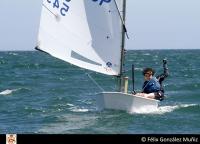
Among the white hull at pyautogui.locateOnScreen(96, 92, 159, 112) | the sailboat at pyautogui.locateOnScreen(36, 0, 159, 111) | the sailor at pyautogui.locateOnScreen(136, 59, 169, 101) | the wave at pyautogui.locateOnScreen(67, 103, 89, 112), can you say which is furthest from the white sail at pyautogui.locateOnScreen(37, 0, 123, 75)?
the wave at pyautogui.locateOnScreen(67, 103, 89, 112)

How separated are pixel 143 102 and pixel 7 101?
942cm

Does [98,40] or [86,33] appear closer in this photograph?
[86,33]

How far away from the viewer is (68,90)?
36000 millimetres

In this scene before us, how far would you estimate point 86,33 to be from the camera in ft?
70.8

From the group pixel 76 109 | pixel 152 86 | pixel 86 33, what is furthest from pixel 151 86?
pixel 76 109

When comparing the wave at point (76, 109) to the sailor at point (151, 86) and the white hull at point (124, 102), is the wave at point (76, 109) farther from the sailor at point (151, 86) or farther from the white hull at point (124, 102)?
the sailor at point (151, 86)

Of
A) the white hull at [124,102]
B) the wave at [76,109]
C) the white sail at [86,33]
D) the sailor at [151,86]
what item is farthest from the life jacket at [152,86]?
the wave at [76,109]

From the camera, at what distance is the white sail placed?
67.0ft

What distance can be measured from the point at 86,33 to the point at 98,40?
46 cm

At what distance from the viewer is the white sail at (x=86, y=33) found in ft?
67.0

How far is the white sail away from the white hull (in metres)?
0.77

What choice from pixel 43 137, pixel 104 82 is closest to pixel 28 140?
pixel 43 137

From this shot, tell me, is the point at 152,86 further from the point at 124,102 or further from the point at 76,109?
the point at 76,109

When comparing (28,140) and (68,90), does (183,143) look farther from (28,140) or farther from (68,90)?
(68,90)
